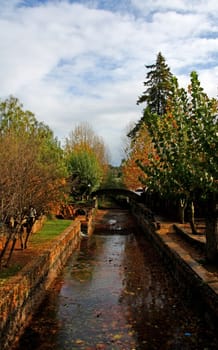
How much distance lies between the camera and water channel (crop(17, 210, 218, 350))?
7.37 meters

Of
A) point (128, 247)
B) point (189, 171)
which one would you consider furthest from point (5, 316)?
point (128, 247)

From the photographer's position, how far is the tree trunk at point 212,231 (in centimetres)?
1097

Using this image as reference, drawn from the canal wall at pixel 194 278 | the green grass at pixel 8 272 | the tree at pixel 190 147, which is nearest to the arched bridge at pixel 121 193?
the canal wall at pixel 194 278

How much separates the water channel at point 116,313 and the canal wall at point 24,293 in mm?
214

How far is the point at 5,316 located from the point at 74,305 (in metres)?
2.86

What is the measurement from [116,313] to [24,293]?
2116 millimetres

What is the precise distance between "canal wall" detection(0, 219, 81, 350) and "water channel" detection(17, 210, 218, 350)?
21 centimetres

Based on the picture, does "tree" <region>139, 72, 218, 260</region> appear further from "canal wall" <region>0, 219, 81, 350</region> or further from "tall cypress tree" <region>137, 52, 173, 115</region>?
"tall cypress tree" <region>137, 52, 173, 115</region>

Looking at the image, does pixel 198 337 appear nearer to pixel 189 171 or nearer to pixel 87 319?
pixel 87 319

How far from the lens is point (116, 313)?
9016 mm

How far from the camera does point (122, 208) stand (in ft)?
169

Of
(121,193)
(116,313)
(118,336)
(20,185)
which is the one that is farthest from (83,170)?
(118,336)

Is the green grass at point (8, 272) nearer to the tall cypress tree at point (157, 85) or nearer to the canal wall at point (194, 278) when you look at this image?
the canal wall at point (194, 278)

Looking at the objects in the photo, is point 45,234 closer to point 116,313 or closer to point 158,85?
point 116,313
